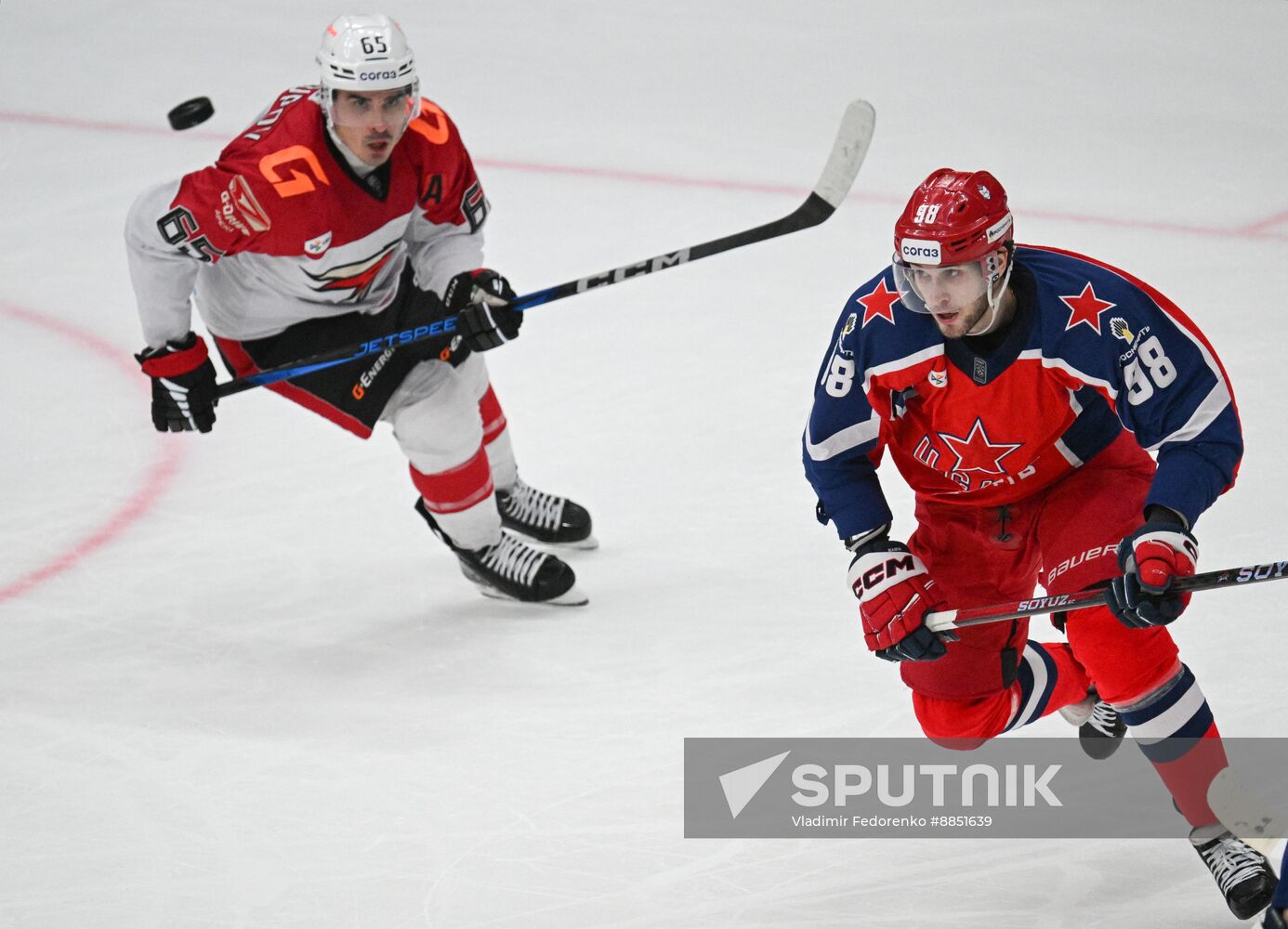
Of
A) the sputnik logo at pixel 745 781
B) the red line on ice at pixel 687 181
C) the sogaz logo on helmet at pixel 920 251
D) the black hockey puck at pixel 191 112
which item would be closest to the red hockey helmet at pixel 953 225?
the sogaz logo on helmet at pixel 920 251

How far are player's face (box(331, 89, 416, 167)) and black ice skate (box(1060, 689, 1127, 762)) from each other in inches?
64.2

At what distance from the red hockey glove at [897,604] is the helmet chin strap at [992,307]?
37cm

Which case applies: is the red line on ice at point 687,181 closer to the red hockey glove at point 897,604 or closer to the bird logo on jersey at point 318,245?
the bird logo on jersey at point 318,245

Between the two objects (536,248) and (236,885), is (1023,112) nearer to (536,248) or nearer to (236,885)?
(536,248)

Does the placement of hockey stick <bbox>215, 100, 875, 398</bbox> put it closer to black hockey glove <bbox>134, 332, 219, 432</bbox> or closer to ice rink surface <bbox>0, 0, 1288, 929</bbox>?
black hockey glove <bbox>134, 332, 219, 432</bbox>

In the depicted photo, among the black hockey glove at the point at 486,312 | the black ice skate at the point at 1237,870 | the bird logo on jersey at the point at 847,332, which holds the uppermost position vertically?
the bird logo on jersey at the point at 847,332

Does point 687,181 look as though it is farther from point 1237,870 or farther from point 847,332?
point 1237,870

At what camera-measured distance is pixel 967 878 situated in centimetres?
251

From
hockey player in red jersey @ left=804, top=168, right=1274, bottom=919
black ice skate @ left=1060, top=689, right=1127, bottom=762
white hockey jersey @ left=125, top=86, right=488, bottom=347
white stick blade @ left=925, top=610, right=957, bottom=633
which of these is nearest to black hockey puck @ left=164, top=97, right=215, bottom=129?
white hockey jersey @ left=125, top=86, right=488, bottom=347

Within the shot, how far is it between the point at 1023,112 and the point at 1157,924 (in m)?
4.49

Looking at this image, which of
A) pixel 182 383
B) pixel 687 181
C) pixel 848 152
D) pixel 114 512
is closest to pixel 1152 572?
pixel 848 152

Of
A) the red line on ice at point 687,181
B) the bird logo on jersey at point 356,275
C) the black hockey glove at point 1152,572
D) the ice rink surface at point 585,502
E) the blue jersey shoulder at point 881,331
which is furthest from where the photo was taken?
the red line on ice at point 687,181

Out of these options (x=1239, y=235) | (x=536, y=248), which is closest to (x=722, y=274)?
(x=536, y=248)

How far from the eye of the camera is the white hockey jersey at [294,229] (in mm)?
3105
